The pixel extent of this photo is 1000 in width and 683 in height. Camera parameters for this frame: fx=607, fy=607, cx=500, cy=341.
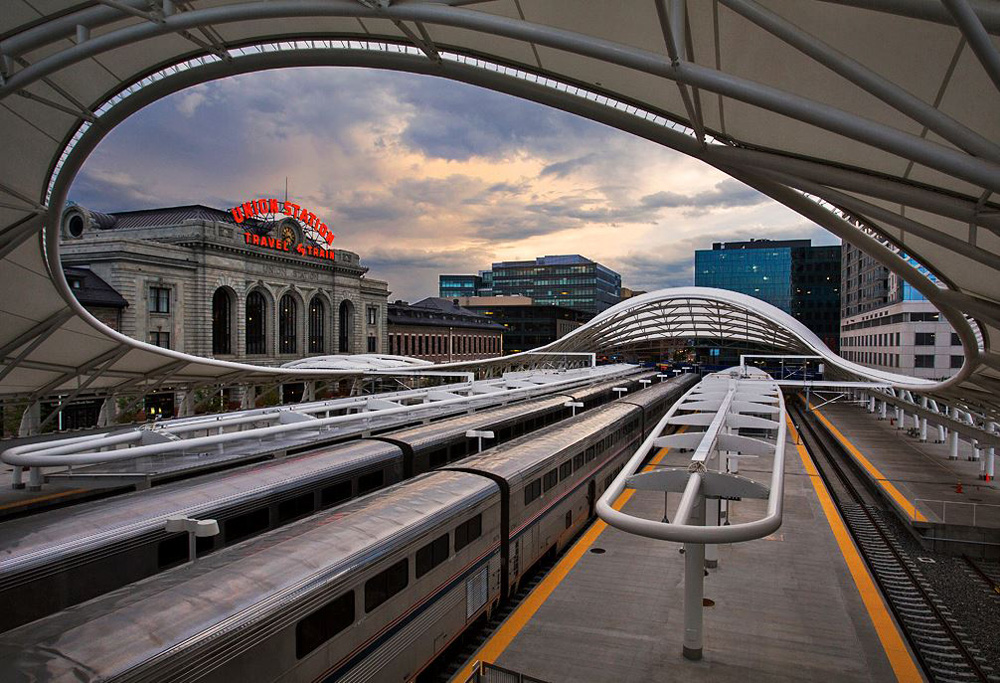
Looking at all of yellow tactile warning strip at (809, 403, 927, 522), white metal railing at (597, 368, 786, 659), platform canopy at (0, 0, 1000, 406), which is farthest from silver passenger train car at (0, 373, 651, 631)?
yellow tactile warning strip at (809, 403, 927, 522)

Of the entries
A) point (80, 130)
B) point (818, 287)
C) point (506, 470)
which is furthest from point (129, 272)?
point (818, 287)

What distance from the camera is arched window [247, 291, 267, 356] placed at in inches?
2158

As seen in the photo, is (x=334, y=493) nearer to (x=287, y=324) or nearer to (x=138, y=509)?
(x=138, y=509)

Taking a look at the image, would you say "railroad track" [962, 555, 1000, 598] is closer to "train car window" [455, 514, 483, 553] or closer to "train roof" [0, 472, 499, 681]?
"train car window" [455, 514, 483, 553]

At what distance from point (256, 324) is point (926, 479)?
5080 centimetres

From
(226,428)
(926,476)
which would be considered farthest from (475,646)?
(926,476)

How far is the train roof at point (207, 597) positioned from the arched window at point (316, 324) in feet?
177

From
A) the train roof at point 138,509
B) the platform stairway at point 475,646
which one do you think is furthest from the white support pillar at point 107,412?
the platform stairway at point 475,646

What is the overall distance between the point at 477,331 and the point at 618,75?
80.7 m

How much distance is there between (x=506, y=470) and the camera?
559 inches

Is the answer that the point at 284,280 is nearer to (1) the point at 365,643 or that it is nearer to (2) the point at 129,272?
(2) the point at 129,272

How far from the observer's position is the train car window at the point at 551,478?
16.3 meters

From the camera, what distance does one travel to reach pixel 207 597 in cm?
725

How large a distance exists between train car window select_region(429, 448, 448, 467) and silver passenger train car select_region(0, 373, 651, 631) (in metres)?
0.65
